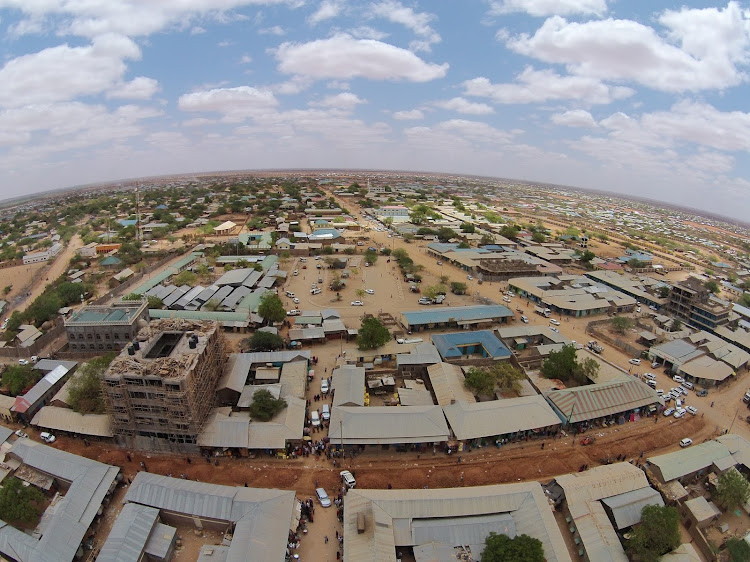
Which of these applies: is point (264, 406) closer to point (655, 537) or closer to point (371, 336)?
point (371, 336)

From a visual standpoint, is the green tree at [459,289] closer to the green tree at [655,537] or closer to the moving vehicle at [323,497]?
the green tree at [655,537]

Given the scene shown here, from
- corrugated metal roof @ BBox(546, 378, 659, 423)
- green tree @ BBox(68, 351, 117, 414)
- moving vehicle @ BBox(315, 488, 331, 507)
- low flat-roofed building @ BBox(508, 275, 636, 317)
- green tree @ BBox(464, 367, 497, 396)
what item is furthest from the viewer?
low flat-roofed building @ BBox(508, 275, 636, 317)

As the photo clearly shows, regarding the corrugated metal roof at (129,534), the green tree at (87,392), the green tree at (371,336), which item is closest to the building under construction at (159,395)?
the green tree at (87,392)

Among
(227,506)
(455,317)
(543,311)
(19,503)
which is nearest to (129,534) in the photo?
(227,506)

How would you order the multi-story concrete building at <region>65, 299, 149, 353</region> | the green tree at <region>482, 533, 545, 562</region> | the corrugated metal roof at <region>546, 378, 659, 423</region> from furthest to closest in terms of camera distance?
the multi-story concrete building at <region>65, 299, 149, 353</region> → the corrugated metal roof at <region>546, 378, 659, 423</region> → the green tree at <region>482, 533, 545, 562</region>

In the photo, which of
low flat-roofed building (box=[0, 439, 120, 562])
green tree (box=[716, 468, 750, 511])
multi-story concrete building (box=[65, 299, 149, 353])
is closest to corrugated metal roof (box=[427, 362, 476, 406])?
green tree (box=[716, 468, 750, 511])

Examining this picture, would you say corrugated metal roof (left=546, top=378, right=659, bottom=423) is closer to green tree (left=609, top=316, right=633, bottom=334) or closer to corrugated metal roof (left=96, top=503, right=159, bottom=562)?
green tree (left=609, top=316, right=633, bottom=334)
